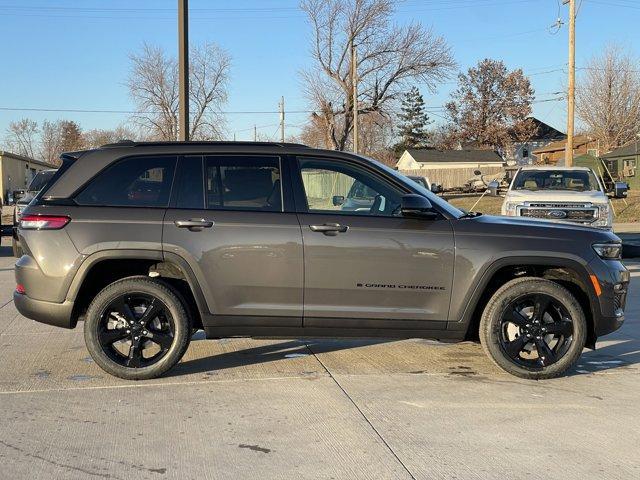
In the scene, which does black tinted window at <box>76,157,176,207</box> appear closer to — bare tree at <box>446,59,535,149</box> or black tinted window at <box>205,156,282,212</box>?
black tinted window at <box>205,156,282,212</box>

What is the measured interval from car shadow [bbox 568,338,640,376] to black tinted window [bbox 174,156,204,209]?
3.52 metres

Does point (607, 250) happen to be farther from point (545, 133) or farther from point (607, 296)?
point (545, 133)

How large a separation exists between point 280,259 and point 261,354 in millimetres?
1548

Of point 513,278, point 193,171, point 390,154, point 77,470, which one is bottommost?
point 77,470

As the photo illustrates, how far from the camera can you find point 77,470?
11.9 feet

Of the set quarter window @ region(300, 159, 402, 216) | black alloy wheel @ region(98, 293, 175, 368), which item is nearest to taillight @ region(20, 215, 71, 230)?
black alloy wheel @ region(98, 293, 175, 368)

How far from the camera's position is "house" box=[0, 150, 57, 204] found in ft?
149

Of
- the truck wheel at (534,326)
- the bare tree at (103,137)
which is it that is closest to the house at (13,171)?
the bare tree at (103,137)

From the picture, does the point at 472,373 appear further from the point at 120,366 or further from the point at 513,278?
the point at 120,366

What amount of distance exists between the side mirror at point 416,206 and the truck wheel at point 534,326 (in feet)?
2.96

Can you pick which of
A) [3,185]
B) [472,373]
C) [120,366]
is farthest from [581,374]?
[3,185]

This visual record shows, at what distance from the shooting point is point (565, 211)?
11289 millimetres

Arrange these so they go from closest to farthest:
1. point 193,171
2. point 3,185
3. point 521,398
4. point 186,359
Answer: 1. point 521,398
2. point 193,171
3. point 186,359
4. point 3,185

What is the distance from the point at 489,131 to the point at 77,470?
76.4m
